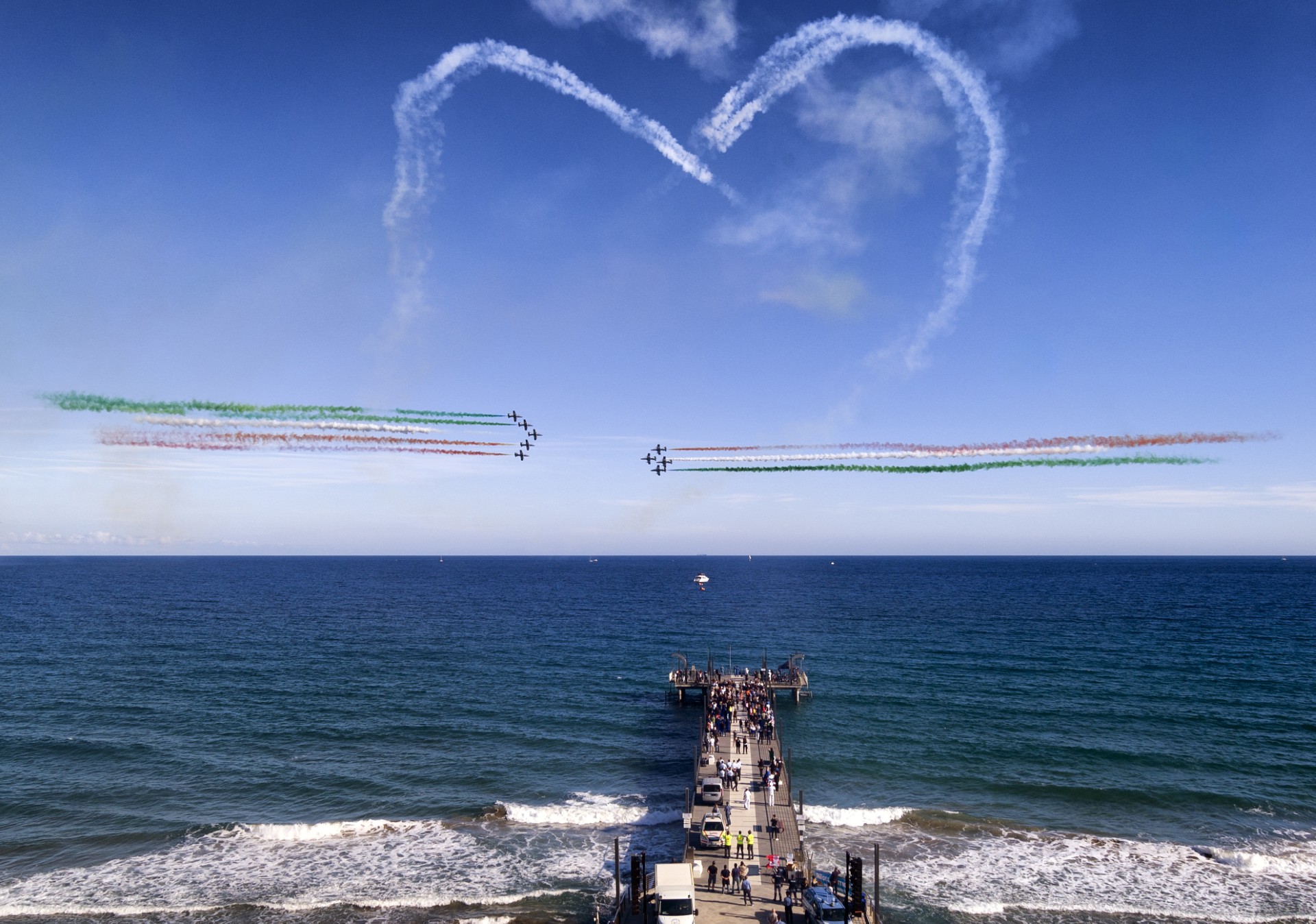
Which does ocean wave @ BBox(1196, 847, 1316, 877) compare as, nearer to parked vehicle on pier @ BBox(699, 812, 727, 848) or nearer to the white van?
parked vehicle on pier @ BBox(699, 812, 727, 848)

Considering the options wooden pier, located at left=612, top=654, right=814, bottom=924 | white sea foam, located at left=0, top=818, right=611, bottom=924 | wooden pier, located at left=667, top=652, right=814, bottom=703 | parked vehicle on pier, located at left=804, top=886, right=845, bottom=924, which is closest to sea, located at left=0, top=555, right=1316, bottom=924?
white sea foam, located at left=0, top=818, right=611, bottom=924

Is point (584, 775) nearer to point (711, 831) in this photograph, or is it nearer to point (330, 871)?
point (711, 831)

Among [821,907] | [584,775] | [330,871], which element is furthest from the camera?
[584,775]

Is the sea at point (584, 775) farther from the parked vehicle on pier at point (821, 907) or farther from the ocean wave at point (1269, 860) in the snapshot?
the parked vehicle on pier at point (821, 907)

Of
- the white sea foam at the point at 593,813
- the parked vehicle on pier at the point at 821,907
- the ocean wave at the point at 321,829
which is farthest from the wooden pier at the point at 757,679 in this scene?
the parked vehicle on pier at the point at 821,907

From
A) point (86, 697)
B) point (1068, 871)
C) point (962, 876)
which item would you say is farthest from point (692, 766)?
point (86, 697)

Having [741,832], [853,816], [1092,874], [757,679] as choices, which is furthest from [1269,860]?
[757,679]
